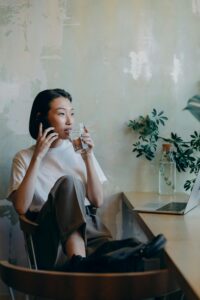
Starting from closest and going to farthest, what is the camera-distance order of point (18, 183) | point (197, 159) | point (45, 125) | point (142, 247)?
1. point (142, 247)
2. point (18, 183)
3. point (45, 125)
4. point (197, 159)

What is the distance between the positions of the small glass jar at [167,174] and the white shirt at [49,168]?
332mm

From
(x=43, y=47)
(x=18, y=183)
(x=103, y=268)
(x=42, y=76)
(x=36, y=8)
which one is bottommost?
(x=103, y=268)

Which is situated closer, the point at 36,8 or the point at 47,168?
the point at 47,168

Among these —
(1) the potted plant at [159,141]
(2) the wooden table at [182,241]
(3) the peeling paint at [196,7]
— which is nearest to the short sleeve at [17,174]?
(2) the wooden table at [182,241]

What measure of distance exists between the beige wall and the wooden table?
1.54ft

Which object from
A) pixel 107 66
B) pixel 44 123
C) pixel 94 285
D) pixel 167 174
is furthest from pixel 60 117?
pixel 94 285

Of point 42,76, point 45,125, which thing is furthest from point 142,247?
point 42,76

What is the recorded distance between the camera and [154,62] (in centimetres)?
243

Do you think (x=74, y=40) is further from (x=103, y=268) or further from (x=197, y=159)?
(x=103, y=268)

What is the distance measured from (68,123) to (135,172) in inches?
20.1

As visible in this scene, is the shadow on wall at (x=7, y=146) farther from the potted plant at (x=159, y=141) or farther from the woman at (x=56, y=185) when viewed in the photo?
the potted plant at (x=159, y=141)

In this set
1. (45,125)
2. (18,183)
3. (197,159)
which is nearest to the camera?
(18,183)

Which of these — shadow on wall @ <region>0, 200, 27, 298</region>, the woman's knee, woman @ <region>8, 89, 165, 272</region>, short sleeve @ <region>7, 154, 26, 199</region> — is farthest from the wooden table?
shadow on wall @ <region>0, 200, 27, 298</region>

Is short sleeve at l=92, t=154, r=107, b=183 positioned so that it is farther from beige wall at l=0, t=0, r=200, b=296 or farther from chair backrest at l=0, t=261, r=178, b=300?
chair backrest at l=0, t=261, r=178, b=300
